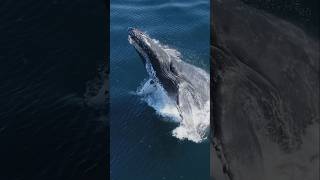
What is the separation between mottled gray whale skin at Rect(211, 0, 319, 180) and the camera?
5.44 feet

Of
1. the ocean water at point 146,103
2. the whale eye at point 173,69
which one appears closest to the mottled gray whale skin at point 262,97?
the ocean water at point 146,103

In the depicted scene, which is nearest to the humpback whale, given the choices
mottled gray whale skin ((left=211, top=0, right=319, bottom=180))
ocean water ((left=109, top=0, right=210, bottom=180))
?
ocean water ((left=109, top=0, right=210, bottom=180))

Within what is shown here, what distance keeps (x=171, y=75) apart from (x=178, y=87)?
0.26 meters

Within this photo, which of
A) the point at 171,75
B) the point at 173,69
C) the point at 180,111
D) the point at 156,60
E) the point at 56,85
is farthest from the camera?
the point at 173,69

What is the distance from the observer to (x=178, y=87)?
10.1m

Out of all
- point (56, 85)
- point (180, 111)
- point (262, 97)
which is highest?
point (262, 97)

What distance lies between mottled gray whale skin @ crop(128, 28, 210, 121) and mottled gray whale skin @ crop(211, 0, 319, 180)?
7.50m

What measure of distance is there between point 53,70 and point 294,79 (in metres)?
0.92

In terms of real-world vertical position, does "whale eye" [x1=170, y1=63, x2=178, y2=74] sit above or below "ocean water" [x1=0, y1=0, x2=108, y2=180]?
below

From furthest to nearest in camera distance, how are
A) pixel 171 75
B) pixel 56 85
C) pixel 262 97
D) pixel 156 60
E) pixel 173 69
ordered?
pixel 173 69, pixel 171 75, pixel 156 60, pixel 56 85, pixel 262 97

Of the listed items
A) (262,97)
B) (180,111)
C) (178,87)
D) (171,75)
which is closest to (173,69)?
(171,75)

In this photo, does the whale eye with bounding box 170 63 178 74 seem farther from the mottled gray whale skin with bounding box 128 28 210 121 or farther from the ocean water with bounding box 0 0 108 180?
the ocean water with bounding box 0 0 108 180

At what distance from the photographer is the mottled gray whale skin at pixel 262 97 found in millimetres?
1659

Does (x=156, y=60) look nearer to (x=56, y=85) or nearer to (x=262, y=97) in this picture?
(x=56, y=85)
